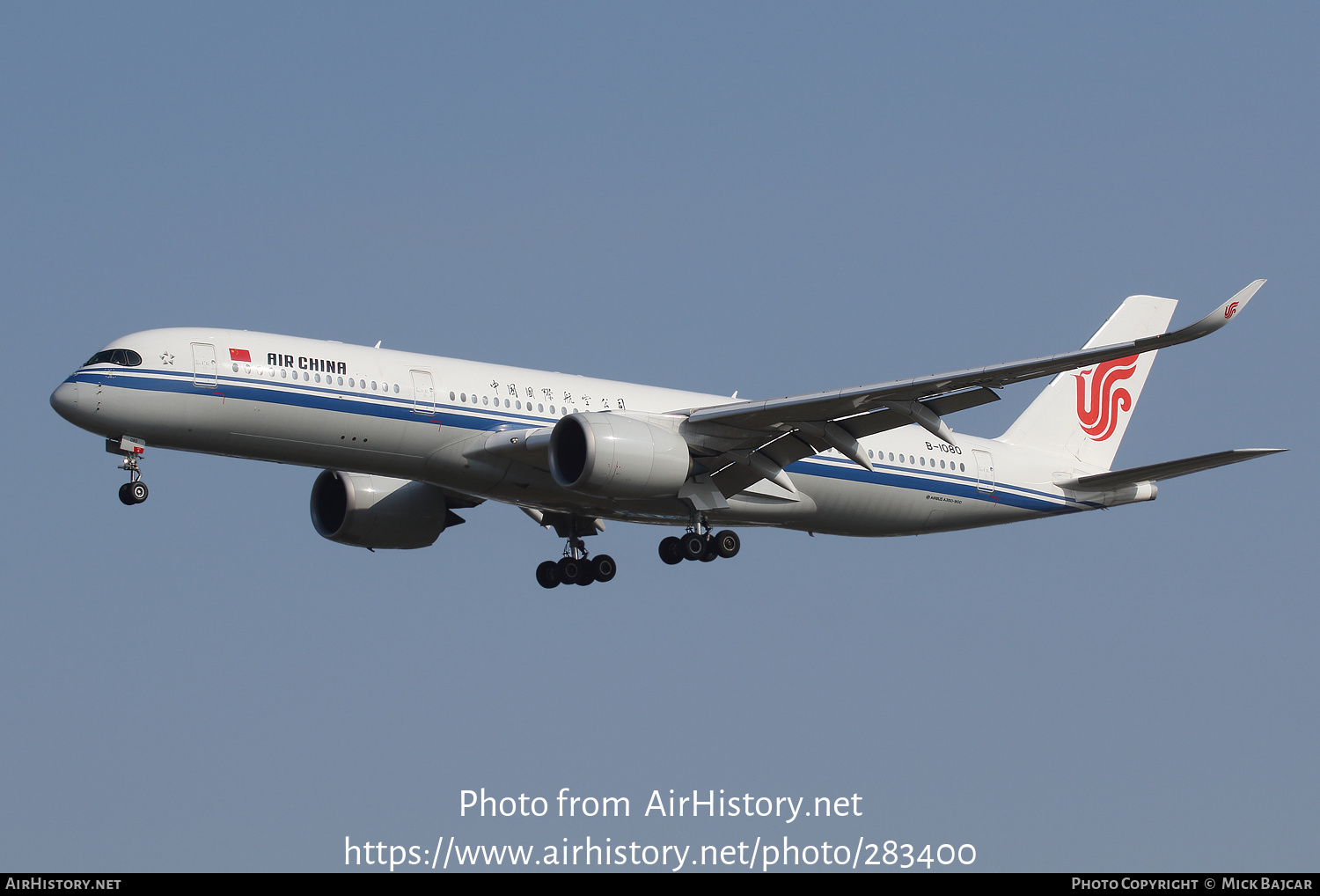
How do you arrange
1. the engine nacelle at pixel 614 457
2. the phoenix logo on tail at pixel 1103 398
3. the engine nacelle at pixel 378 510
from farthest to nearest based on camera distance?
1. the phoenix logo on tail at pixel 1103 398
2. the engine nacelle at pixel 378 510
3. the engine nacelle at pixel 614 457

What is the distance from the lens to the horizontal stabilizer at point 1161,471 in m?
35.7

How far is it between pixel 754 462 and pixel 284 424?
10859mm

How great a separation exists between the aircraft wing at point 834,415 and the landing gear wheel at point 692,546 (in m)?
1.32

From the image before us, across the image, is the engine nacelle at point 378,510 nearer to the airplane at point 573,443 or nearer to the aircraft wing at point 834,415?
the airplane at point 573,443

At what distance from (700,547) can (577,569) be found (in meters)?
4.88

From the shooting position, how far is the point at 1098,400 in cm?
4725

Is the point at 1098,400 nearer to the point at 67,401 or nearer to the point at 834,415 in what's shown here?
the point at 834,415

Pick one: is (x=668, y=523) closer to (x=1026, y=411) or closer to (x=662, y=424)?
(x=662, y=424)

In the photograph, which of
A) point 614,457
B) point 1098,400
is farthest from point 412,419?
point 1098,400

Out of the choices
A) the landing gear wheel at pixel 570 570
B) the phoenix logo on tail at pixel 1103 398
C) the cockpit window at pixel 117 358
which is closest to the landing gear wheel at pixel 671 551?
the landing gear wheel at pixel 570 570

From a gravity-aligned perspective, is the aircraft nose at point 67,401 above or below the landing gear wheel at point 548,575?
below

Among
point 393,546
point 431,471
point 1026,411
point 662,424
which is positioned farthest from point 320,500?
point 1026,411

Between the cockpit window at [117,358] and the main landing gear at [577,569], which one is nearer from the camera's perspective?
the cockpit window at [117,358]
